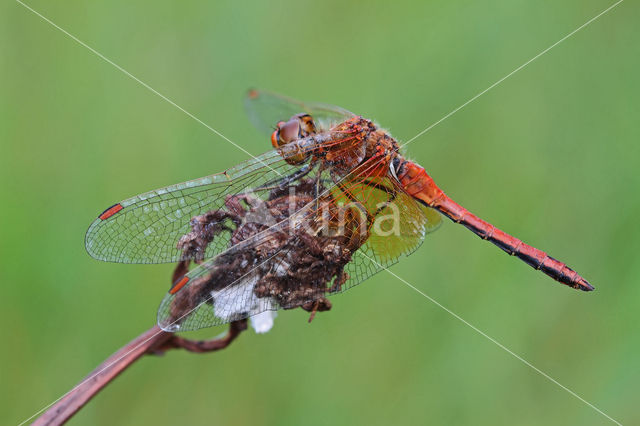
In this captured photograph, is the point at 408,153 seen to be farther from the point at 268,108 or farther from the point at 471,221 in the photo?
the point at 268,108

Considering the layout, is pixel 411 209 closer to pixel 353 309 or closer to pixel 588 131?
pixel 353 309

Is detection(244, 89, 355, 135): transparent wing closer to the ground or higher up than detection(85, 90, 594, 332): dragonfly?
higher up

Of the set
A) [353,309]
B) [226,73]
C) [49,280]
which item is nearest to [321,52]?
[226,73]

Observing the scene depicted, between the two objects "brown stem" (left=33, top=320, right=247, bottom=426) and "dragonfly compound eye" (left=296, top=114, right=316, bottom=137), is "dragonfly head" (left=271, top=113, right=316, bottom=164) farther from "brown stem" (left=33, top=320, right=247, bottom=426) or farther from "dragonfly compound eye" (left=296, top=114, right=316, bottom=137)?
"brown stem" (left=33, top=320, right=247, bottom=426)

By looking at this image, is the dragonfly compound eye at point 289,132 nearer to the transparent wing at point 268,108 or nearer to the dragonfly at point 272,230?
the dragonfly at point 272,230

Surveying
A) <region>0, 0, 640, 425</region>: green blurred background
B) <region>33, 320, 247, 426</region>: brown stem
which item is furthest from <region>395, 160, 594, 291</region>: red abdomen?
<region>33, 320, 247, 426</region>: brown stem

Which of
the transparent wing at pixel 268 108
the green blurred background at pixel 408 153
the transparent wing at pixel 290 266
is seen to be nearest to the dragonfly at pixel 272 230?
the transparent wing at pixel 290 266

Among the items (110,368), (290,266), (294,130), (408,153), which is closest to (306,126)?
(294,130)
